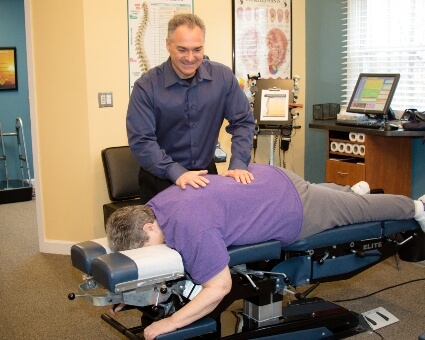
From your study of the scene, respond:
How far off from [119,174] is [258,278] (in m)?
2.03

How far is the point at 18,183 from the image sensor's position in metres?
6.26

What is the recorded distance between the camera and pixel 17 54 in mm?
6371

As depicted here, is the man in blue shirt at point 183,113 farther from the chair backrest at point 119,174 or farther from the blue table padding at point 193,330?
the chair backrest at point 119,174

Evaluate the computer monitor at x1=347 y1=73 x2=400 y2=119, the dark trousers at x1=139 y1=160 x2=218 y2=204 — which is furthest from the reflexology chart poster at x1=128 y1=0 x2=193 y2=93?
the dark trousers at x1=139 y1=160 x2=218 y2=204

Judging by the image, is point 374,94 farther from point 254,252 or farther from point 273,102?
point 254,252

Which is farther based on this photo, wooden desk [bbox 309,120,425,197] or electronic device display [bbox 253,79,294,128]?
electronic device display [bbox 253,79,294,128]

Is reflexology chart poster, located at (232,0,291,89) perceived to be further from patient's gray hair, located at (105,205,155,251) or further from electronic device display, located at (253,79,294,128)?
patient's gray hair, located at (105,205,155,251)

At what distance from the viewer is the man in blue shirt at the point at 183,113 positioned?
246 centimetres

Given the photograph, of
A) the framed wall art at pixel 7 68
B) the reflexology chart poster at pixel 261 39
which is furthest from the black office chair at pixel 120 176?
the framed wall art at pixel 7 68

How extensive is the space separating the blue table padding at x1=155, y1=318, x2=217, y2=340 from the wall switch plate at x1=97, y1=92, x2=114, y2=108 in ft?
7.81

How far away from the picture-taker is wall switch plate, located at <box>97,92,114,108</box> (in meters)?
4.12

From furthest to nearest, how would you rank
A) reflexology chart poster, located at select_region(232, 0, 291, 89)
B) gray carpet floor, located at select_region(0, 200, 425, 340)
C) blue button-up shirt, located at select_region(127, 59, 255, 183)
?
1. reflexology chart poster, located at select_region(232, 0, 291, 89)
2. gray carpet floor, located at select_region(0, 200, 425, 340)
3. blue button-up shirt, located at select_region(127, 59, 255, 183)

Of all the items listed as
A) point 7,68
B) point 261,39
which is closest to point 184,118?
point 261,39

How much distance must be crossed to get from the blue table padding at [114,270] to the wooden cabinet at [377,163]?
2.48m
